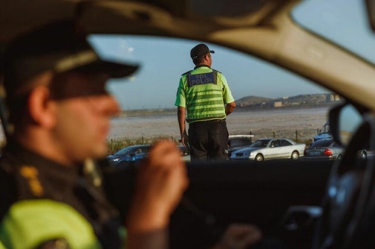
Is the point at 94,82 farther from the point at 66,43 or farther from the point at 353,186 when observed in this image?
the point at 353,186

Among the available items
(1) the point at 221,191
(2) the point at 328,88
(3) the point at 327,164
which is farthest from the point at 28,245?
(3) the point at 327,164

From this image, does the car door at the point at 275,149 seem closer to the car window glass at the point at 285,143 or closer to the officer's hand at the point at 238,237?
the car window glass at the point at 285,143

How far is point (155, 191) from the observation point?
5.79 feet

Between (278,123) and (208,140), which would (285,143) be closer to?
(208,140)

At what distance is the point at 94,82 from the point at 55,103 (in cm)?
14

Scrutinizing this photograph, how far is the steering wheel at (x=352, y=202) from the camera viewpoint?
1.95 meters

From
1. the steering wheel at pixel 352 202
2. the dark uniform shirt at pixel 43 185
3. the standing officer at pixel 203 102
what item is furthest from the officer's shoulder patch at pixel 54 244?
the standing officer at pixel 203 102

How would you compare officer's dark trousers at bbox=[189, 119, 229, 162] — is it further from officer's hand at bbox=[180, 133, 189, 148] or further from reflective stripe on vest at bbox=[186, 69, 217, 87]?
reflective stripe on vest at bbox=[186, 69, 217, 87]

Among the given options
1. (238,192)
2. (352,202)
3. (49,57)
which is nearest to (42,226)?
(49,57)

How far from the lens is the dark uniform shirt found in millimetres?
1809

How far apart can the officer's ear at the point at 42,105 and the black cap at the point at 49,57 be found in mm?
34

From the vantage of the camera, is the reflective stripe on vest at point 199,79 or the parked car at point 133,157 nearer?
the parked car at point 133,157

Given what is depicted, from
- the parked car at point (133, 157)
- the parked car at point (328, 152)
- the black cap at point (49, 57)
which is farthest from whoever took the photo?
the parked car at point (133, 157)

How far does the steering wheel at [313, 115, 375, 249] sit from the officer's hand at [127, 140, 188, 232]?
0.52 m
